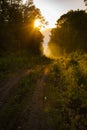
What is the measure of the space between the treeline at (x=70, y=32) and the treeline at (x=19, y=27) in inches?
355

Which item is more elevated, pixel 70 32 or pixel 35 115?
pixel 35 115

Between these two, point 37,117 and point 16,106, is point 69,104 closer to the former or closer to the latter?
point 37,117

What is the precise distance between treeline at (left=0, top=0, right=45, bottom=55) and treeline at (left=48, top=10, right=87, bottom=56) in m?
9.03

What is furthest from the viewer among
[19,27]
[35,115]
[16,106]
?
[19,27]

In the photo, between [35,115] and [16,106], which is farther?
[16,106]

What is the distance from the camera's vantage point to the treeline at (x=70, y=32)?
6779 cm

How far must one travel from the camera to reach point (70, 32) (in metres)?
71.1

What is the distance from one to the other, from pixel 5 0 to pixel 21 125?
3953 cm

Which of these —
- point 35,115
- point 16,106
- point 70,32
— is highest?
point 35,115

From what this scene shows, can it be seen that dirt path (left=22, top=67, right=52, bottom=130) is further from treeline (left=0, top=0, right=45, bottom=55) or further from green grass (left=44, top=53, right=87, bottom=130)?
treeline (left=0, top=0, right=45, bottom=55)

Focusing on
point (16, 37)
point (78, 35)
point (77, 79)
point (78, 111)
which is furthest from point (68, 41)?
point (78, 111)

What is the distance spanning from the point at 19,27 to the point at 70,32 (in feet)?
56.5

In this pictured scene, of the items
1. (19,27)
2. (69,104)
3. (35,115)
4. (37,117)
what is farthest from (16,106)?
(19,27)

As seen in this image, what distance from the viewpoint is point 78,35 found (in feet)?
224
